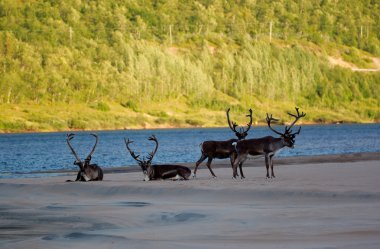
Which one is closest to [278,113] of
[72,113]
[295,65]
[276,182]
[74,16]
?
[295,65]

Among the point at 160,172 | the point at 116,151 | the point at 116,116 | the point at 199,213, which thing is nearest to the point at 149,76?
the point at 116,116

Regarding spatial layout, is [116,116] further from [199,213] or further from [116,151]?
[199,213]

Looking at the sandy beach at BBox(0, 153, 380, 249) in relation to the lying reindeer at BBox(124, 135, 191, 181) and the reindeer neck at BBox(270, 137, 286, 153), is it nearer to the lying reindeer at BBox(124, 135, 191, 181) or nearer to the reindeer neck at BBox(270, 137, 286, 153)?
the lying reindeer at BBox(124, 135, 191, 181)

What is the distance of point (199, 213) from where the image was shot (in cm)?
1761

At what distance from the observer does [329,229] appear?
572 inches

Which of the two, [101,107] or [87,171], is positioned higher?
[87,171]

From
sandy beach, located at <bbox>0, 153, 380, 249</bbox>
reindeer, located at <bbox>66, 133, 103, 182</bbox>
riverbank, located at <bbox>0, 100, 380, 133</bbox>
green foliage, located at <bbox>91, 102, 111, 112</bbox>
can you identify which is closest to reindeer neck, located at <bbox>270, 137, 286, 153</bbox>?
sandy beach, located at <bbox>0, 153, 380, 249</bbox>

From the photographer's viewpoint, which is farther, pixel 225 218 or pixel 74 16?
pixel 74 16

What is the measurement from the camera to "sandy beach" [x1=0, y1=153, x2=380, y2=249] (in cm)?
1398

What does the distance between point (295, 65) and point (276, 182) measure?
6099 inches

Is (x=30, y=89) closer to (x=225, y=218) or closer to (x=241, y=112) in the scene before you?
(x=241, y=112)

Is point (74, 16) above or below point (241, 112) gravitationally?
above

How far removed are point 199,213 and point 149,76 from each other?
141m

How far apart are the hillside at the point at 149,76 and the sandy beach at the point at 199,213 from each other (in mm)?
116172
